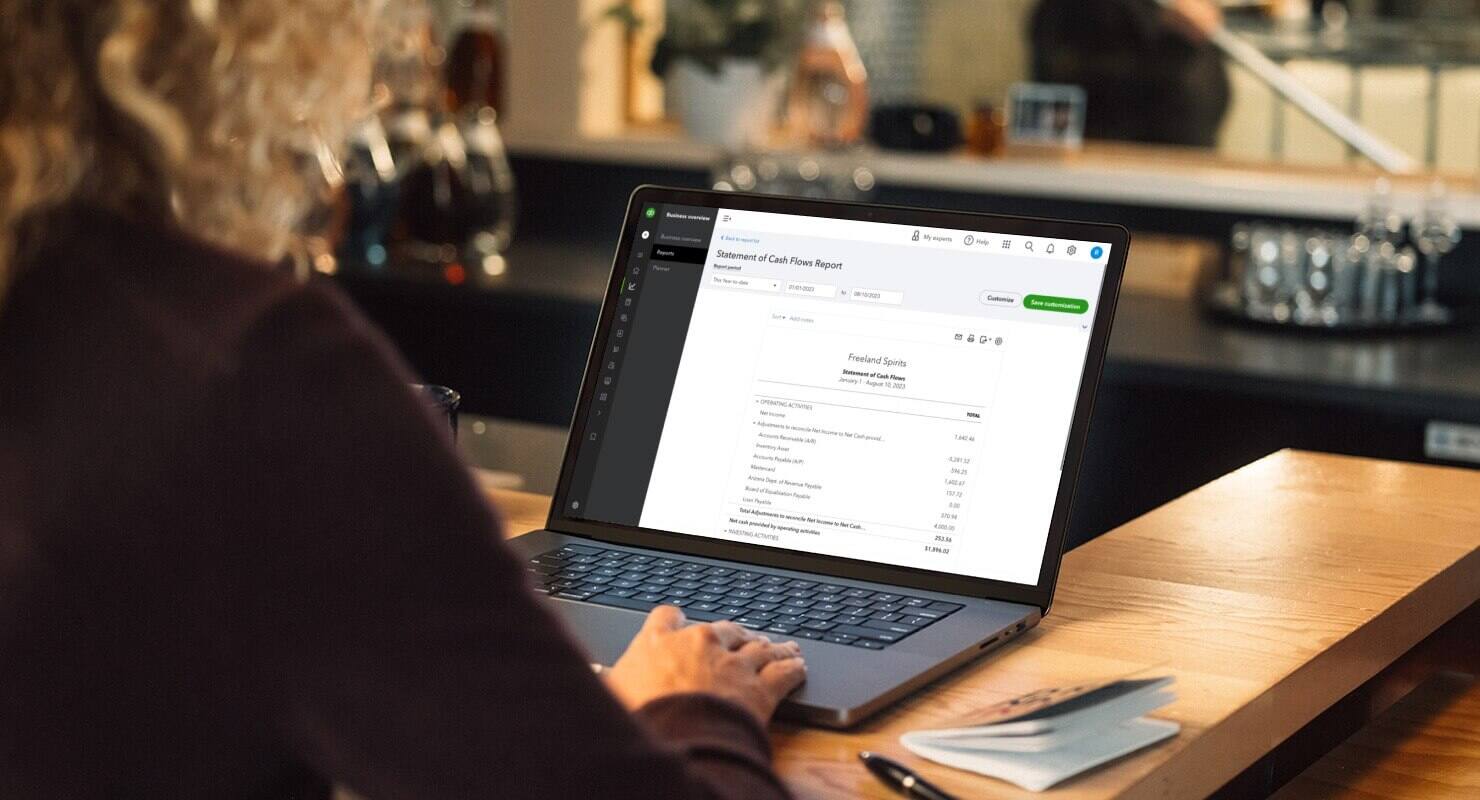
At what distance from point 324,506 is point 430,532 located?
4cm

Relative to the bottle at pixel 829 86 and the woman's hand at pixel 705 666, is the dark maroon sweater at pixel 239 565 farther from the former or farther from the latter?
the bottle at pixel 829 86

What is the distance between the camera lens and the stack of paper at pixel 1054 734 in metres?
0.80

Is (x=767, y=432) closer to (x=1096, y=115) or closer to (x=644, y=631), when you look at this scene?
(x=644, y=631)

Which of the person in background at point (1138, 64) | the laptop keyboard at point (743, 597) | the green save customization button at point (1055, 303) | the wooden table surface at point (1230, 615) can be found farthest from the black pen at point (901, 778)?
the person in background at point (1138, 64)

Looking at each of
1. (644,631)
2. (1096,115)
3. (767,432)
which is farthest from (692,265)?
(1096,115)

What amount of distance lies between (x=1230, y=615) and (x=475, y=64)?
7.09 ft

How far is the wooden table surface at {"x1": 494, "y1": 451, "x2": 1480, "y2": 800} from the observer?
2.76ft

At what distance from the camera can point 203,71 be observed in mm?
626

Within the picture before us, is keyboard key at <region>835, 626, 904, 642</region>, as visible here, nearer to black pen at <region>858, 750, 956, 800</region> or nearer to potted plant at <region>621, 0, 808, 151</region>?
black pen at <region>858, 750, 956, 800</region>

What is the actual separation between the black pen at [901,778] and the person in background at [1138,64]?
2.99 metres

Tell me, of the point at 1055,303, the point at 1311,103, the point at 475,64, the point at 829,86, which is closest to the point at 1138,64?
the point at 1311,103

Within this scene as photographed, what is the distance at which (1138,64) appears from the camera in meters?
3.73

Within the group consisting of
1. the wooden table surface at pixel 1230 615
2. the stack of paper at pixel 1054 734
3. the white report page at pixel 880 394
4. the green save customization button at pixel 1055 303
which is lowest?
the wooden table surface at pixel 1230 615

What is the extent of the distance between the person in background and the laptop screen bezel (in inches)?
103
